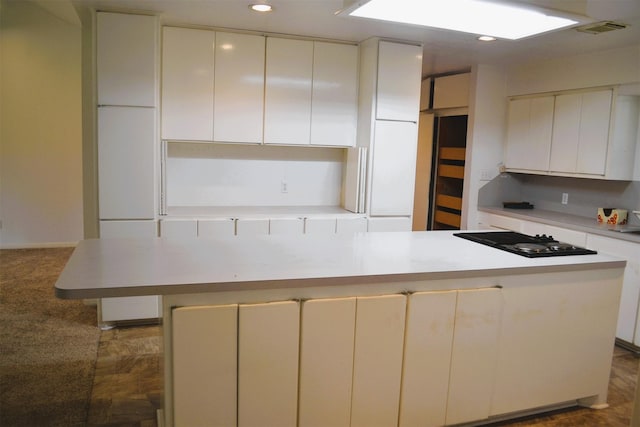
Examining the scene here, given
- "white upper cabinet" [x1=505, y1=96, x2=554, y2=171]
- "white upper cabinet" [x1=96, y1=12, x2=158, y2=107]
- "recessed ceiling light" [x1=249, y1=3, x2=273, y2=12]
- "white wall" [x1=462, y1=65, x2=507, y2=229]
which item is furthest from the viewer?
"white wall" [x1=462, y1=65, x2=507, y2=229]

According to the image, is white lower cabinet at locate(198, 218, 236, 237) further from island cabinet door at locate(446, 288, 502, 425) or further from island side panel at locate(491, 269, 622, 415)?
island side panel at locate(491, 269, 622, 415)

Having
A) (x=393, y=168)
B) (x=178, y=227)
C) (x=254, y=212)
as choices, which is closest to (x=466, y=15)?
(x=393, y=168)

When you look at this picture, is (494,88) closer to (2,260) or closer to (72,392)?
(72,392)

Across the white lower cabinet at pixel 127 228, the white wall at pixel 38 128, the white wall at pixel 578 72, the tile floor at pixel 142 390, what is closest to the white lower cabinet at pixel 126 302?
the white lower cabinet at pixel 127 228

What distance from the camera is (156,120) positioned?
3.63m

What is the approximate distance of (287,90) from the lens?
4059 millimetres

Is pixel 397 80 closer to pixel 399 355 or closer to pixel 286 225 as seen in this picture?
pixel 286 225

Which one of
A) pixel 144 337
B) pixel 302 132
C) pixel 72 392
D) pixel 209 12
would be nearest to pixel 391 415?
pixel 72 392

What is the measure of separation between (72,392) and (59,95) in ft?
14.2

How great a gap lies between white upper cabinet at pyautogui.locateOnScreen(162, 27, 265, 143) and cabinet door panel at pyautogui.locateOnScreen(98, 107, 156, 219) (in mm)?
240

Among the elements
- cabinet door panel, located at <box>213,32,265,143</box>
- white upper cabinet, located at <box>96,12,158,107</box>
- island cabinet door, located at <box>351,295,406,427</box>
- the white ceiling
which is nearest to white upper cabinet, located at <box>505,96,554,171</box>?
the white ceiling

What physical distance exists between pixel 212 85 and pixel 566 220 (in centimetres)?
315

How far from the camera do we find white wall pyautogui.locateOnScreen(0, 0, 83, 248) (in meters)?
5.72

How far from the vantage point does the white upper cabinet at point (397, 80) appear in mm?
4035
